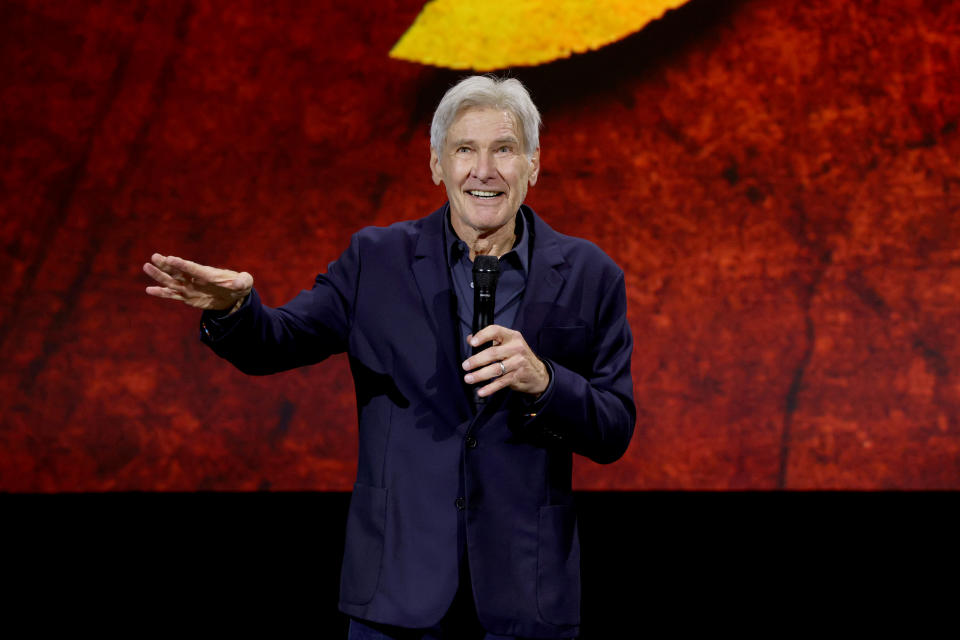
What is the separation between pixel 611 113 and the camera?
3127 mm

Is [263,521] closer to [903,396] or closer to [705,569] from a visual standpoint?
[705,569]

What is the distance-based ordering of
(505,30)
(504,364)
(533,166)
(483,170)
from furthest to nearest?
1. (505,30)
2. (533,166)
3. (483,170)
4. (504,364)

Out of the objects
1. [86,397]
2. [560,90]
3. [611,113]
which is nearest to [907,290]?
[611,113]

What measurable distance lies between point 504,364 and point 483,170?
1.22ft

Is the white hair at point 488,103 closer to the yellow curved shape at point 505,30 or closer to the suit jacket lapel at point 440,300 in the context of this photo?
the suit jacket lapel at point 440,300

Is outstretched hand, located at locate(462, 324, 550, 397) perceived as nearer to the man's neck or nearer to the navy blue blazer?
the navy blue blazer

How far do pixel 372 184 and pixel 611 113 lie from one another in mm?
902

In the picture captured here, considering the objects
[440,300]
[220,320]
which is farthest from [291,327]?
[440,300]

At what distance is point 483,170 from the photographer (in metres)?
1.29

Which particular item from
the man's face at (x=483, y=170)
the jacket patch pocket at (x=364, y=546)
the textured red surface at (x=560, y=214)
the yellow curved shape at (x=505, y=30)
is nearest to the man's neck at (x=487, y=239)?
the man's face at (x=483, y=170)

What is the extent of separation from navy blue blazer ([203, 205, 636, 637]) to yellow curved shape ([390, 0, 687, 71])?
6.36ft

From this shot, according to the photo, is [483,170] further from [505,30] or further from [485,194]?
[505,30]

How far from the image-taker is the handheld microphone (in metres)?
1.10

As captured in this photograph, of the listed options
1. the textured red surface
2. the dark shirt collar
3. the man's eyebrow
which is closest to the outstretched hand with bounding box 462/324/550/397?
the dark shirt collar
